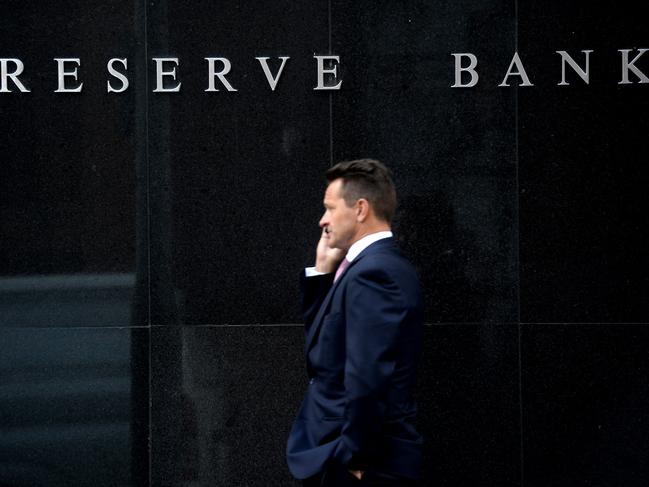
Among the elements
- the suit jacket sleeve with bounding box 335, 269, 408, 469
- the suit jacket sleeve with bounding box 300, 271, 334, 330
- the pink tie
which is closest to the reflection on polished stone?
the suit jacket sleeve with bounding box 300, 271, 334, 330

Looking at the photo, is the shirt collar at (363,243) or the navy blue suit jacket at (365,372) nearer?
the navy blue suit jacket at (365,372)

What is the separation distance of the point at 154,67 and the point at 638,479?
13.0 feet

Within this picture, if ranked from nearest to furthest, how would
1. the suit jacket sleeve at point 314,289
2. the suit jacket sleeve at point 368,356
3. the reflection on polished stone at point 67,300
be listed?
the suit jacket sleeve at point 368,356, the suit jacket sleeve at point 314,289, the reflection on polished stone at point 67,300

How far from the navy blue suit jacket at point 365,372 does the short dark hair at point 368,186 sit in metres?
0.16

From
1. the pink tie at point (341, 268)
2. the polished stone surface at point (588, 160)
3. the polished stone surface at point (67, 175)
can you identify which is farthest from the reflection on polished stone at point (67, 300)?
the polished stone surface at point (588, 160)

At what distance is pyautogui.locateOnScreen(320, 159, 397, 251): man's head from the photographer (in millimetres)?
4105

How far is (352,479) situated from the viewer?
3918 millimetres

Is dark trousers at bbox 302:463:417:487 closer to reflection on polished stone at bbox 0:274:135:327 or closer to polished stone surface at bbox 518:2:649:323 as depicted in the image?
polished stone surface at bbox 518:2:649:323

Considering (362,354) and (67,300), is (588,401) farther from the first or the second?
(67,300)

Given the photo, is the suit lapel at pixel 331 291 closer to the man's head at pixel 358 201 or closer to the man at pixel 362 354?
the man at pixel 362 354

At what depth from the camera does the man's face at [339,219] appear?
13.5 feet

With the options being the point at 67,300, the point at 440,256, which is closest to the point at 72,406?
the point at 67,300

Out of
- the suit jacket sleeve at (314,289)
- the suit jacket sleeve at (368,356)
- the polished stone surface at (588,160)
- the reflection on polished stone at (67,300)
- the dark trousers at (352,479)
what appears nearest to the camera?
the suit jacket sleeve at (368,356)

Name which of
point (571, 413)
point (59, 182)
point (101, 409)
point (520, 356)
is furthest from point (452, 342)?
point (59, 182)
